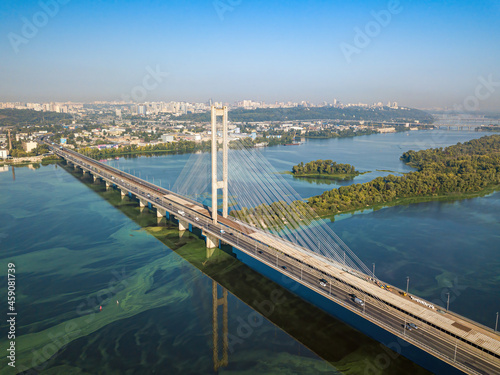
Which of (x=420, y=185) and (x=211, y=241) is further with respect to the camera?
(x=420, y=185)

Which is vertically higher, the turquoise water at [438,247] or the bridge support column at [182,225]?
the bridge support column at [182,225]

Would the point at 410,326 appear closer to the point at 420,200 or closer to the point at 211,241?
the point at 211,241

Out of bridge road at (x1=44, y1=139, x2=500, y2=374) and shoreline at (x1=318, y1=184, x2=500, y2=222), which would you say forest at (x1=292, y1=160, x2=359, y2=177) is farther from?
bridge road at (x1=44, y1=139, x2=500, y2=374)

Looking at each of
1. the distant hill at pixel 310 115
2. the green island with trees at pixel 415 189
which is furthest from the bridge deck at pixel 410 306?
the distant hill at pixel 310 115

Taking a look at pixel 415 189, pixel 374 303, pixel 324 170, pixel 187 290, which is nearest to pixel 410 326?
pixel 374 303

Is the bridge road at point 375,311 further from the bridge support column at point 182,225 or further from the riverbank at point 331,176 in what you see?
the riverbank at point 331,176
